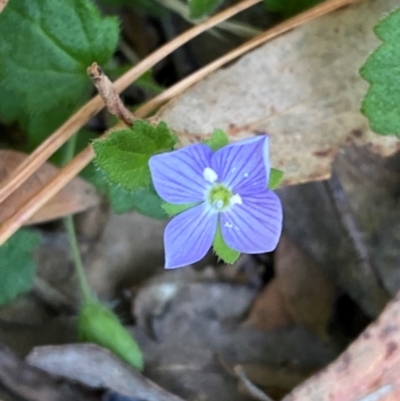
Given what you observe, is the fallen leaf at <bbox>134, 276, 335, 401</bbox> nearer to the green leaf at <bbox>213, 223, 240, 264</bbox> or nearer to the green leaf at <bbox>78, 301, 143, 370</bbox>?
the green leaf at <bbox>78, 301, 143, 370</bbox>

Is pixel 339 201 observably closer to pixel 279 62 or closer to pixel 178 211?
pixel 279 62

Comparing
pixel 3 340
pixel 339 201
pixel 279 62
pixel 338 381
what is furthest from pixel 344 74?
pixel 3 340

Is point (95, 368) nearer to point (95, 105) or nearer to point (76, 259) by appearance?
point (76, 259)

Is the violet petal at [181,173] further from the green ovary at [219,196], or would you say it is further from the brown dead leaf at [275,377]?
the brown dead leaf at [275,377]

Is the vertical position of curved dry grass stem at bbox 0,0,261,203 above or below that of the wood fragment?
above

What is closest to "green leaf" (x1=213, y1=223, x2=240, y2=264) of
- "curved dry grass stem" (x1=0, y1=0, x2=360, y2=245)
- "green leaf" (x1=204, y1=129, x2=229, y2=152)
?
"green leaf" (x1=204, y1=129, x2=229, y2=152)

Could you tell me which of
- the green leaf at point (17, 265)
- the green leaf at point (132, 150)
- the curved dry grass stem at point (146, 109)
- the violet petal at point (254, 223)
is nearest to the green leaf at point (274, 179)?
the violet petal at point (254, 223)

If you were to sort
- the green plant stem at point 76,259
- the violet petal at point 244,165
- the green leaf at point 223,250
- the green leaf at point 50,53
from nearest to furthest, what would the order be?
the violet petal at point 244,165 < the green leaf at point 223,250 < the green leaf at point 50,53 < the green plant stem at point 76,259
